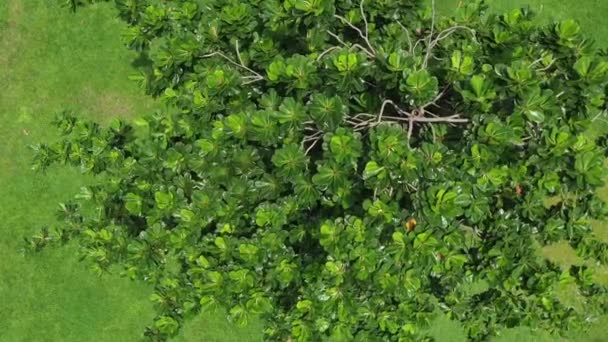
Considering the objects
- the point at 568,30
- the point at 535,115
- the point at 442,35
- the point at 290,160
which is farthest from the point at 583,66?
the point at 290,160

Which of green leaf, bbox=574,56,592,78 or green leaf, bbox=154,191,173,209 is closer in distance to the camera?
green leaf, bbox=574,56,592,78

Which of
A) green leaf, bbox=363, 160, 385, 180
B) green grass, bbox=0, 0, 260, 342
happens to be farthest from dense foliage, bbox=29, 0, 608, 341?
green grass, bbox=0, 0, 260, 342

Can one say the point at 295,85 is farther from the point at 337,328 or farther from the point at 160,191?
the point at 337,328

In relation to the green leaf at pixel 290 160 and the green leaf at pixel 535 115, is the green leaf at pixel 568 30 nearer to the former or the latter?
the green leaf at pixel 535 115

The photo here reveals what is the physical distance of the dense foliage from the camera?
3.73m

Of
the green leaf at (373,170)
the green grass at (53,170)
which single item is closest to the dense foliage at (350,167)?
the green leaf at (373,170)

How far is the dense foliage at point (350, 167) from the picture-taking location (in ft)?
12.2

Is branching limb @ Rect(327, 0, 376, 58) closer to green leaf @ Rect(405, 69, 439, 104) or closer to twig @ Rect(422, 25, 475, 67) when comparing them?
twig @ Rect(422, 25, 475, 67)

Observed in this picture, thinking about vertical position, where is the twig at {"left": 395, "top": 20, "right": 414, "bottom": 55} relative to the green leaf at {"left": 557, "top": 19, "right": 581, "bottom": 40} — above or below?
below

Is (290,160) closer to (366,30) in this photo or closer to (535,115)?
Result: (366,30)

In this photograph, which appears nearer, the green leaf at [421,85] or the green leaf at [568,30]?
the green leaf at [421,85]

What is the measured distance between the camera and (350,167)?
12.3 ft

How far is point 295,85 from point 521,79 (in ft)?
4.71

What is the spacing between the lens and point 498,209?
4.49 metres
